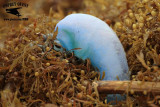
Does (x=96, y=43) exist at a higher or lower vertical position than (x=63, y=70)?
higher

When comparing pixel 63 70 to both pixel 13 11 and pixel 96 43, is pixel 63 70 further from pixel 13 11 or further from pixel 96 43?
pixel 13 11

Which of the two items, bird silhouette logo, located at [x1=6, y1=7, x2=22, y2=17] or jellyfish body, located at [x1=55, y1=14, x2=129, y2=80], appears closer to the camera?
jellyfish body, located at [x1=55, y1=14, x2=129, y2=80]

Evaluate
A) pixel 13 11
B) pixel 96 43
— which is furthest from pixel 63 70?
pixel 13 11

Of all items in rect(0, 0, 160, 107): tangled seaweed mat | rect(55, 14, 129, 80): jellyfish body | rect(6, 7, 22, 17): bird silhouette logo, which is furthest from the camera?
rect(6, 7, 22, 17): bird silhouette logo

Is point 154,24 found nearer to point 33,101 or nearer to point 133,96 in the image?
point 133,96

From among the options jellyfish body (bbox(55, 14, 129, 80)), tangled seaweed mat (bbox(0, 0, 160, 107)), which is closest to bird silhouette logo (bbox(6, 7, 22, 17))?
tangled seaweed mat (bbox(0, 0, 160, 107))

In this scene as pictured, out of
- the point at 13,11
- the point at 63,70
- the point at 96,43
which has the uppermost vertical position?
the point at 13,11

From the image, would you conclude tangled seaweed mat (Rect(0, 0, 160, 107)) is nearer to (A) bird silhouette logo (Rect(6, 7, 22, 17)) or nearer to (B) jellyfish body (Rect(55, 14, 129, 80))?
(B) jellyfish body (Rect(55, 14, 129, 80))
